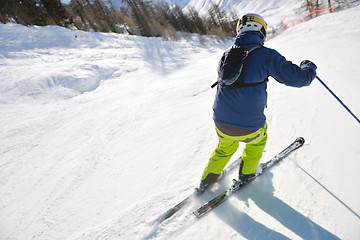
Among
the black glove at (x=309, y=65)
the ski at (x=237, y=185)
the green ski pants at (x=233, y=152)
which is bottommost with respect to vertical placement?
the ski at (x=237, y=185)

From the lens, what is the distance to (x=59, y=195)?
2.56m

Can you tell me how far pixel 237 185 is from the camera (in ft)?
7.25

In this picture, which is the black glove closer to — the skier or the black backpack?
the skier

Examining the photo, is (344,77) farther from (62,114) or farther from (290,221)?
(62,114)

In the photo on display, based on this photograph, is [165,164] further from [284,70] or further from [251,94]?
[284,70]

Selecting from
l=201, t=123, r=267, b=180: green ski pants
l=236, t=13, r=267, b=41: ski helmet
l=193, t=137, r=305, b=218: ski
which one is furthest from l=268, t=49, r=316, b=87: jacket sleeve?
l=193, t=137, r=305, b=218: ski

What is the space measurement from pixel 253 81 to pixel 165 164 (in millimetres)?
1891

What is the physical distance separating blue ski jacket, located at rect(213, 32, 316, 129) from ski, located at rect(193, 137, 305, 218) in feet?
2.78

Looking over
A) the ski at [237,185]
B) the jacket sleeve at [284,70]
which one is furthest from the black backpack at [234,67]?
the ski at [237,185]

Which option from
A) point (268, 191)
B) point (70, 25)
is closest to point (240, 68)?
point (268, 191)

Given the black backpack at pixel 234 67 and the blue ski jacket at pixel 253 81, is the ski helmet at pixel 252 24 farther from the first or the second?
the black backpack at pixel 234 67

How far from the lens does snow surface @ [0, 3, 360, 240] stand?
1918 mm

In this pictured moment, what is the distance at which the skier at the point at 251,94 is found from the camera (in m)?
1.49

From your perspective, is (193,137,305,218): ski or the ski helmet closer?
the ski helmet
